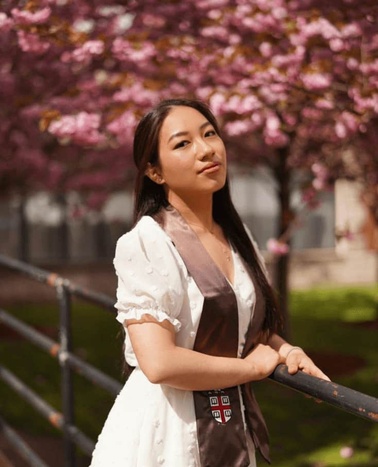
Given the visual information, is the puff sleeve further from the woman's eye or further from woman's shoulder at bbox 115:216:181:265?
the woman's eye

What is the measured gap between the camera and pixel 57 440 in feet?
23.2

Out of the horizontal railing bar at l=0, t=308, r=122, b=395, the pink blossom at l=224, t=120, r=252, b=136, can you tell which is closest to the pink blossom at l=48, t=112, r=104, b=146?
the pink blossom at l=224, t=120, r=252, b=136

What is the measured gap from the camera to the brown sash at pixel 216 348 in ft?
7.22

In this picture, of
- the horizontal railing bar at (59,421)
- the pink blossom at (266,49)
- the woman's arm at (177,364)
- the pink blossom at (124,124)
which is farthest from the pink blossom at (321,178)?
the woman's arm at (177,364)

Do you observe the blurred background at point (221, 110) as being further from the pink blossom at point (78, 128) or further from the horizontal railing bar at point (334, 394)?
the horizontal railing bar at point (334, 394)

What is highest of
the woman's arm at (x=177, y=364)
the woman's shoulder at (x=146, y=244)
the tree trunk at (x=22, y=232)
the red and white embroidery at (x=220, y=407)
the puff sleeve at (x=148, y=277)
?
the woman's shoulder at (x=146, y=244)

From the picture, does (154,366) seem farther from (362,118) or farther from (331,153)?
(331,153)

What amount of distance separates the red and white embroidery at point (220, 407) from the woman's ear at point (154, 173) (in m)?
0.59

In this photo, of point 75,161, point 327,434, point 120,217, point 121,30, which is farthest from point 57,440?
point 120,217

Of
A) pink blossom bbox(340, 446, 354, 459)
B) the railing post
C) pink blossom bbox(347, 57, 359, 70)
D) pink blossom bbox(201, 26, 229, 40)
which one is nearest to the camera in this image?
the railing post

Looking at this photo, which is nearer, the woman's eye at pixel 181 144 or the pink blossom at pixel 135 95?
the woman's eye at pixel 181 144

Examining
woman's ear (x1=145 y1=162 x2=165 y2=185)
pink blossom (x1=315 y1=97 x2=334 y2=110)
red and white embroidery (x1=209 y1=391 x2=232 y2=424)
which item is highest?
woman's ear (x1=145 y1=162 x2=165 y2=185)

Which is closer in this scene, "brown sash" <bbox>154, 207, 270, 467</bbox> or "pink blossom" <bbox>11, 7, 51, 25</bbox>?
"brown sash" <bbox>154, 207, 270, 467</bbox>

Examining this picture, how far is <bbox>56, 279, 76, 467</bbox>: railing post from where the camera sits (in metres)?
3.64
